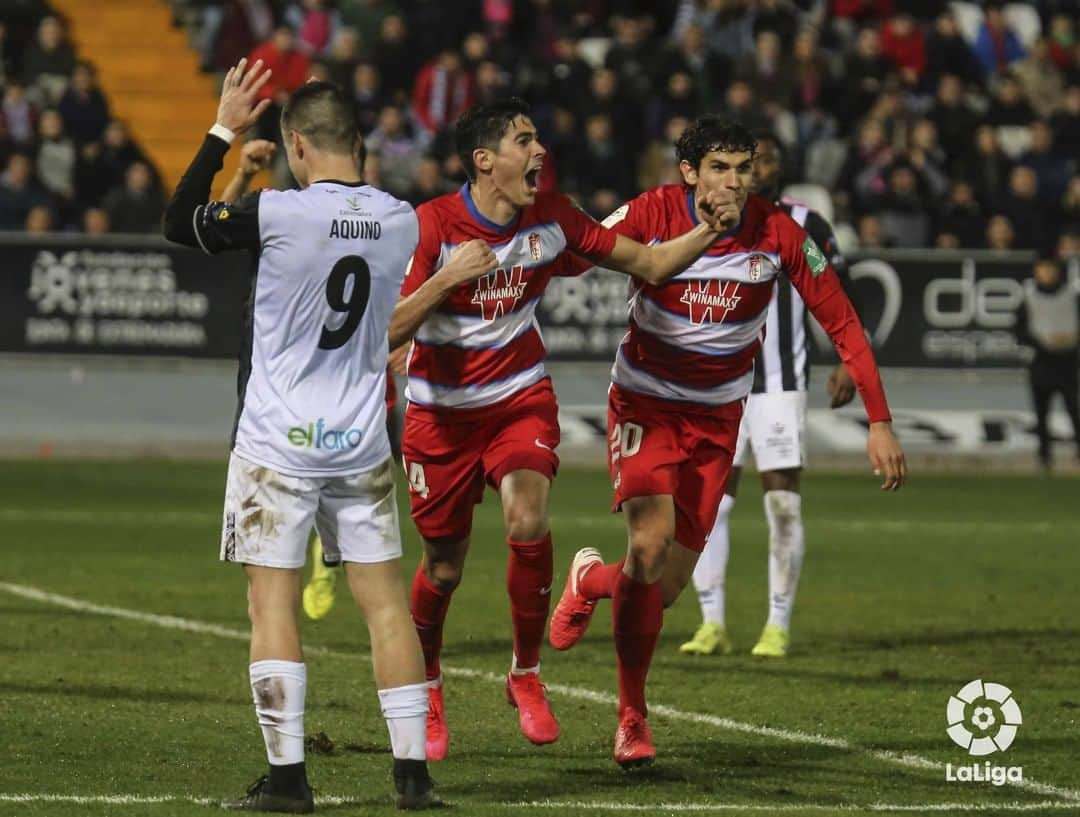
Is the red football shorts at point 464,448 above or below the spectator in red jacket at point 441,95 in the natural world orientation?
below

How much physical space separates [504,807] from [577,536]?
8594mm

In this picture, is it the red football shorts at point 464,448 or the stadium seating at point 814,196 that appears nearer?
the red football shorts at point 464,448

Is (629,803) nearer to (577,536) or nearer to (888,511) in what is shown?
(577,536)

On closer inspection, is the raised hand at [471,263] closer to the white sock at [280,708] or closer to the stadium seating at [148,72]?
the white sock at [280,708]

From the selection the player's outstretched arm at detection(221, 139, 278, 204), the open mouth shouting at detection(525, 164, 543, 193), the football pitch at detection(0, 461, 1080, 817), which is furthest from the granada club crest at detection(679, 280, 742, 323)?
the player's outstretched arm at detection(221, 139, 278, 204)

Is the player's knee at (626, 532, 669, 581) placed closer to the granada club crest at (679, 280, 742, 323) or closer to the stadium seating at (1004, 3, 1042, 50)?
the granada club crest at (679, 280, 742, 323)

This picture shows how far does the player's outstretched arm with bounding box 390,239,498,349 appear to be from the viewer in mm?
7078

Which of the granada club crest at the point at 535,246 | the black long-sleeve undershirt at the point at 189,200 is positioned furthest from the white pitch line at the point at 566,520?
the black long-sleeve undershirt at the point at 189,200

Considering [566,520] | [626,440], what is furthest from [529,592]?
[566,520]

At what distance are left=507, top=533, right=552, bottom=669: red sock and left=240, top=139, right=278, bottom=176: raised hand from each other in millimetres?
1809

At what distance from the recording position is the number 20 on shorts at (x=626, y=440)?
27.8 feet

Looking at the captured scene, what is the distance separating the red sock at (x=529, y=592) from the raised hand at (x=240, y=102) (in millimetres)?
2169

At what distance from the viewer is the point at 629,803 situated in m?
7.02

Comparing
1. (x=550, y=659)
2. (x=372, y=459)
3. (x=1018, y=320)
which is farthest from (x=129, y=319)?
(x=372, y=459)
